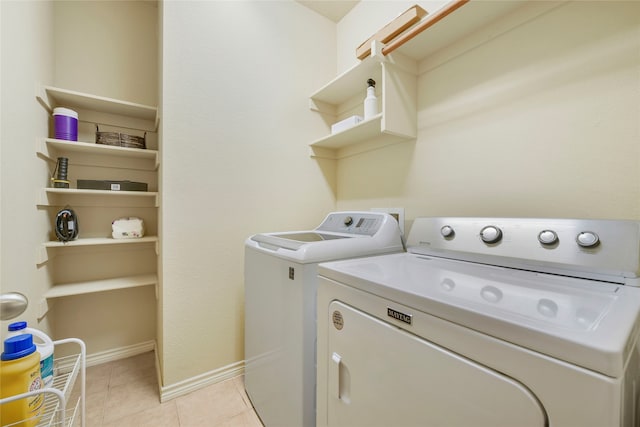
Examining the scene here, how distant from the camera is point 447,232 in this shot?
113 centimetres

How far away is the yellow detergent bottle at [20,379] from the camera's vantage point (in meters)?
0.67

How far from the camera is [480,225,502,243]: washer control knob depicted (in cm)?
97

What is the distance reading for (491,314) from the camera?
487 millimetres

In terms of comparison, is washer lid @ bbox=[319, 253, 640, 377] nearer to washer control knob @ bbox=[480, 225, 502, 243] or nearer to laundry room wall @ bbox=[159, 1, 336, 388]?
washer control knob @ bbox=[480, 225, 502, 243]

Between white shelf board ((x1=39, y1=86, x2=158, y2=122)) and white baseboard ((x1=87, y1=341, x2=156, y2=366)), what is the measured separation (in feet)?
5.86

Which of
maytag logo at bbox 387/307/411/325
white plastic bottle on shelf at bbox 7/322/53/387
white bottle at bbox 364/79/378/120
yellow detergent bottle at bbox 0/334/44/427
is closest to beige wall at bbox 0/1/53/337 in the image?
white plastic bottle on shelf at bbox 7/322/53/387

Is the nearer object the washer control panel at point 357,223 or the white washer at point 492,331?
the white washer at point 492,331

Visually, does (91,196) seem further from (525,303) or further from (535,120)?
(535,120)

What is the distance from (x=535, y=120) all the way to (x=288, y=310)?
134 centimetres

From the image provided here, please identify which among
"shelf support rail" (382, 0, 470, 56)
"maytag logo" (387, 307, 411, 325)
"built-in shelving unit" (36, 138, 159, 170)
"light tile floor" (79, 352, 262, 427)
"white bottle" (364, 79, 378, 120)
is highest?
"shelf support rail" (382, 0, 470, 56)

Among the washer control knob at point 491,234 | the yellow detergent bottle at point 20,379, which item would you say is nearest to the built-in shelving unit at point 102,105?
the yellow detergent bottle at point 20,379

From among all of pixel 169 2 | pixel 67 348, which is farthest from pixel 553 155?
pixel 67 348

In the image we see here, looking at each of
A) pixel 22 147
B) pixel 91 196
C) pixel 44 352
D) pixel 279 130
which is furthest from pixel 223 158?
pixel 44 352

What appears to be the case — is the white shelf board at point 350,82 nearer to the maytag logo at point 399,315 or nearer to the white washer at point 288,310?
the white washer at point 288,310
